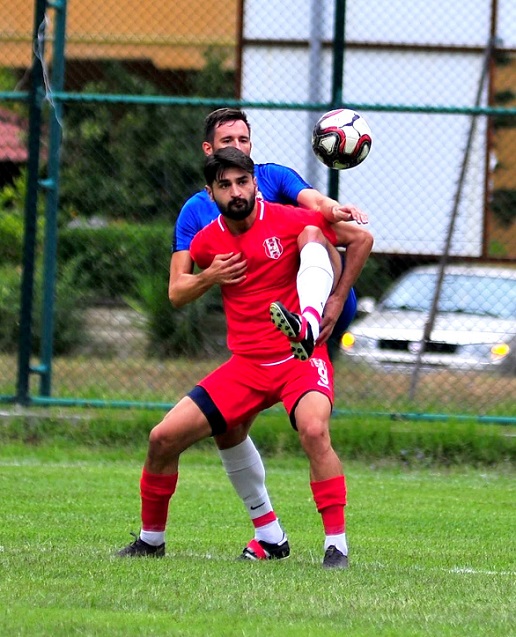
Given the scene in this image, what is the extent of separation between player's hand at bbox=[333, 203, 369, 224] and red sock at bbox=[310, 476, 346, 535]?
1.13 metres

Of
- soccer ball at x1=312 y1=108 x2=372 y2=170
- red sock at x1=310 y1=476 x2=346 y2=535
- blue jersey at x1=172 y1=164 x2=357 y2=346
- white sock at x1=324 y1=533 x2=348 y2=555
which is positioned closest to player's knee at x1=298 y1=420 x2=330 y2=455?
red sock at x1=310 y1=476 x2=346 y2=535

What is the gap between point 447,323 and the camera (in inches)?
439

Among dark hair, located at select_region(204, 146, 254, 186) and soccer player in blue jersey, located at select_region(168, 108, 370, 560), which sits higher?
dark hair, located at select_region(204, 146, 254, 186)

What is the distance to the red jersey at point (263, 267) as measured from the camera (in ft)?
19.8

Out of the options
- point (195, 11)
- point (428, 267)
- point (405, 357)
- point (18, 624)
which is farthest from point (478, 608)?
point (195, 11)

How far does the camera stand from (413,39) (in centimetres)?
1244

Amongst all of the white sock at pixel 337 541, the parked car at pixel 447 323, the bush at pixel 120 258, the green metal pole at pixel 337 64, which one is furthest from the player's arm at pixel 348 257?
the bush at pixel 120 258

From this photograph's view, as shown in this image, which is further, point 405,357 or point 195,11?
point 195,11

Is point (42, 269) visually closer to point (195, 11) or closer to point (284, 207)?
point (284, 207)

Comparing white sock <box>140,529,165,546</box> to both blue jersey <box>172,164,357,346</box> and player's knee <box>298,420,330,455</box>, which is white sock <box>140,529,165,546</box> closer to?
player's knee <box>298,420,330,455</box>

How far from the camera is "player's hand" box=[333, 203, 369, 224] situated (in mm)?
5945

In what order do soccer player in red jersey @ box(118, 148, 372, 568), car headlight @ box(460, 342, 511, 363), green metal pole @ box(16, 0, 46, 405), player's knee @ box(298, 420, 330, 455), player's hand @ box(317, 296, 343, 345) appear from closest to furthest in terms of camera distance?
player's knee @ box(298, 420, 330, 455) → soccer player in red jersey @ box(118, 148, 372, 568) → player's hand @ box(317, 296, 343, 345) → green metal pole @ box(16, 0, 46, 405) → car headlight @ box(460, 342, 511, 363)

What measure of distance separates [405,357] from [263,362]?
4.73 metres

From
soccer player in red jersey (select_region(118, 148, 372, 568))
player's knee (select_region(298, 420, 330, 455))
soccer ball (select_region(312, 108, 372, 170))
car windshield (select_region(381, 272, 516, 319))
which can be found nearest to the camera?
player's knee (select_region(298, 420, 330, 455))
